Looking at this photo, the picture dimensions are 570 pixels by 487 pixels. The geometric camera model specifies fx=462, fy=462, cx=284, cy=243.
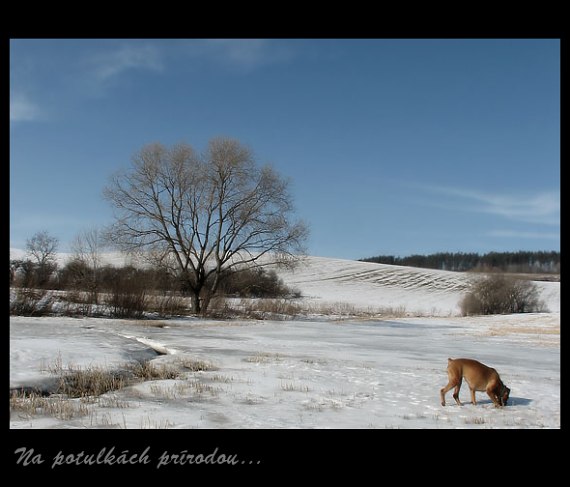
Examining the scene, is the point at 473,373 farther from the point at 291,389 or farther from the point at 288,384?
the point at 288,384

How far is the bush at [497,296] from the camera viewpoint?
1716 inches

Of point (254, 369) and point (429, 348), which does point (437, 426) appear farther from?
point (429, 348)

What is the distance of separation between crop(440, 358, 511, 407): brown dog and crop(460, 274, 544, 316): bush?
38.9 meters

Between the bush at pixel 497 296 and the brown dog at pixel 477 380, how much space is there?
38.9 metres

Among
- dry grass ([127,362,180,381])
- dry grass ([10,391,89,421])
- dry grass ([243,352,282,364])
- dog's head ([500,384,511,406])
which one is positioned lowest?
dry grass ([243,352,282,364])

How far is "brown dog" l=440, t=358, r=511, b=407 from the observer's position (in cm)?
695

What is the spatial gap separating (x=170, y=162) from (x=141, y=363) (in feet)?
76.4

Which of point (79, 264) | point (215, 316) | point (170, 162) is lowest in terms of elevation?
point (215, 316)

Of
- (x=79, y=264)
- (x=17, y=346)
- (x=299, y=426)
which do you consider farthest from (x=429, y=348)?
(x=79, y=264)

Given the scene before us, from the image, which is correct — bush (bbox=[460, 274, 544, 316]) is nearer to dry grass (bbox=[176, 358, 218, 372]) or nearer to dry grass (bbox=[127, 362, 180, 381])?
dry grass (bbox=[176, 358, 218, 372])

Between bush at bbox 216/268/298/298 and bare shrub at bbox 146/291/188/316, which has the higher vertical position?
bush at bbox 216/268/298/298

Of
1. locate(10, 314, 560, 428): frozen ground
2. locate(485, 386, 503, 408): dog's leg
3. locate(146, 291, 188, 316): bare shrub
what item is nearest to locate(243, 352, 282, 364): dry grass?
locate(10, 314, 560, 428): frozen ground
